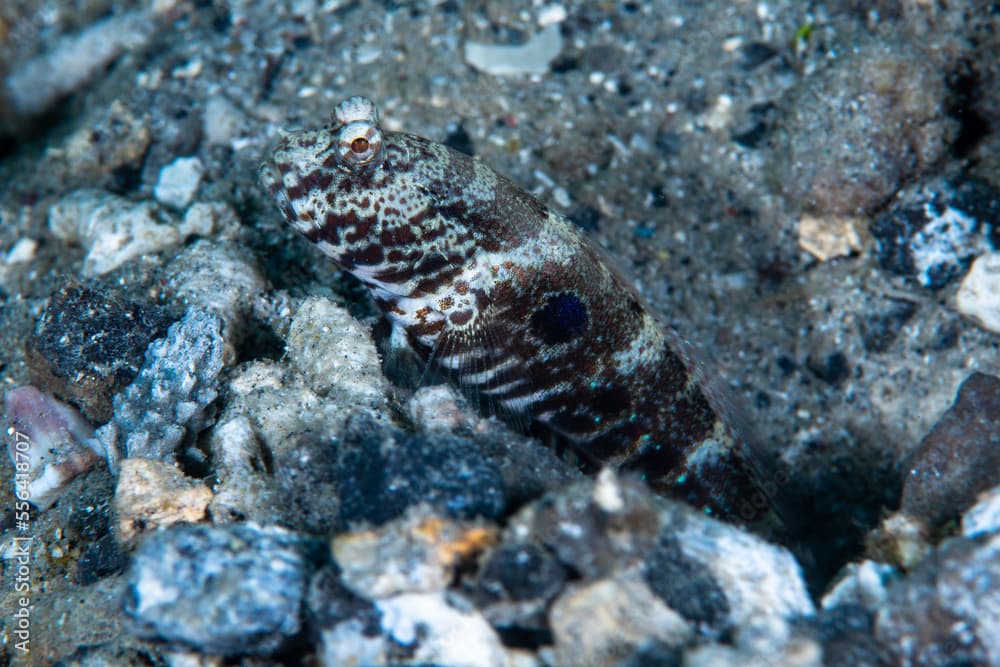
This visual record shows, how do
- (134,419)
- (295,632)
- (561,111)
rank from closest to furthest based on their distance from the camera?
(295,632), (134,419), (561,111)

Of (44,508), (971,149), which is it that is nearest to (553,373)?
(44,508)

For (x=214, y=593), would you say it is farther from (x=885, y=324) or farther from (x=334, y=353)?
(x=885, y=324)

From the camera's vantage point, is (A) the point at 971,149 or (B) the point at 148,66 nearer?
(A) the point at 971,149

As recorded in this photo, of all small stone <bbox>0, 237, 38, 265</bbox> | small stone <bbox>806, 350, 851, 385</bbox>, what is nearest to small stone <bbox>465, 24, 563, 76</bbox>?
small stone <bbox>806, 350, 851, 385</bbox>

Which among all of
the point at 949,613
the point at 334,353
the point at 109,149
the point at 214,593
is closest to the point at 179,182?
the point at 109,149

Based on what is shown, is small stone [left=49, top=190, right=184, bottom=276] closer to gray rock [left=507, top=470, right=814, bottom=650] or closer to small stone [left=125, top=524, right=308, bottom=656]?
small stone [left=125, top=524, right=308, bottom=656]

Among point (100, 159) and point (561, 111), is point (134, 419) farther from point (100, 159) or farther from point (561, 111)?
point (561, 111)
